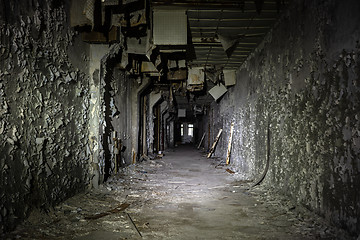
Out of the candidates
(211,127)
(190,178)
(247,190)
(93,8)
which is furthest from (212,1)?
(211,127)

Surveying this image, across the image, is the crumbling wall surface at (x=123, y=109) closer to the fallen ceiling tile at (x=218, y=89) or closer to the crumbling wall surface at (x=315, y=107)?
the fallen ceiling tile at (x=218, y=89)

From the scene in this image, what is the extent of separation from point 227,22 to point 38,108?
356cm

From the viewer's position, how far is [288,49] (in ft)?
14.0

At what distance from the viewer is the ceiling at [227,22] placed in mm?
4102

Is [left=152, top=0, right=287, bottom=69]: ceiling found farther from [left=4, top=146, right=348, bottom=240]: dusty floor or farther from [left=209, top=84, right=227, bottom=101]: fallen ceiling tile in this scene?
[left=4, top=146, right=348, bottom=240]: dusty floor

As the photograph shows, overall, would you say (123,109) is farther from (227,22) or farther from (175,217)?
(175,217)

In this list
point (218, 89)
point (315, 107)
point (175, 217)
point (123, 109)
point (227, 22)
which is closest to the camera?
point (315, 107)

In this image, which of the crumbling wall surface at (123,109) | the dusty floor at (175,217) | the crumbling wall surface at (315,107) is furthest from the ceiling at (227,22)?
the dusty floor at (175,217)

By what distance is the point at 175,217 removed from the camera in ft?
11.4

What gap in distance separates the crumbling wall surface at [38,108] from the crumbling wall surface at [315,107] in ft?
12.1

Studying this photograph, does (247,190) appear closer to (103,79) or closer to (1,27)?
(103,79)

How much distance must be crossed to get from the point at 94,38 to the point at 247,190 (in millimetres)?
4265

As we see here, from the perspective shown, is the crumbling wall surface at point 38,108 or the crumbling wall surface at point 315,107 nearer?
the crumbling wall surface at point 315,107

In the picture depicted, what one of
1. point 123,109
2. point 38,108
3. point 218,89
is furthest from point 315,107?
point 218,89
